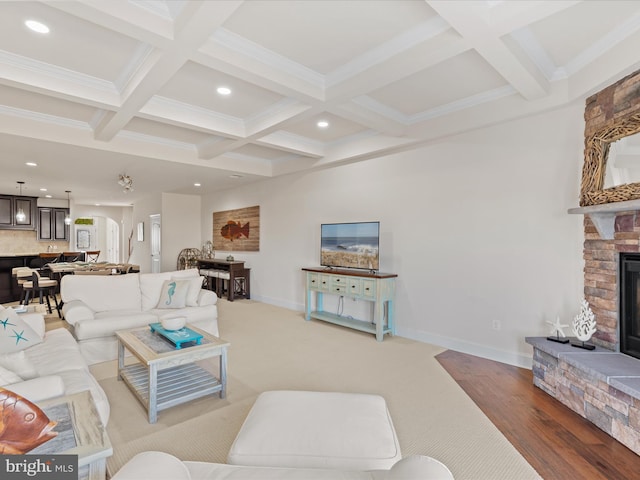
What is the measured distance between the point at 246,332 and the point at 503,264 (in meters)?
3.35

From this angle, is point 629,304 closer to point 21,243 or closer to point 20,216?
point 20,216

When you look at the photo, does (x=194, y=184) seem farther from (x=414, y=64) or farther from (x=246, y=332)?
(x=414, y=64)

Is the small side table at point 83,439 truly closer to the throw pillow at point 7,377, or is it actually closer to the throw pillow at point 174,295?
the throw pillow at point 7,377

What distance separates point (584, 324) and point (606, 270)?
1.60 ft

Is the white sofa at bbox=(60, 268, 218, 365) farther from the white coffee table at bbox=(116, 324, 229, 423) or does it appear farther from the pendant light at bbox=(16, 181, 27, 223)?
the pendant light at bbox=(16, 181, 27, 223)

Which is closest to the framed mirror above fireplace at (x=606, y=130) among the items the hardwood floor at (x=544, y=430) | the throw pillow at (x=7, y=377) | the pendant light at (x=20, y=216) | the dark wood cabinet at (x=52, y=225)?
the hardwood floor at (x=544, y=430)

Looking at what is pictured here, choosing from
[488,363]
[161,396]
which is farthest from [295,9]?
[488,363]

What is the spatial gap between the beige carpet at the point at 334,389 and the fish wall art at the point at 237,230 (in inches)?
113

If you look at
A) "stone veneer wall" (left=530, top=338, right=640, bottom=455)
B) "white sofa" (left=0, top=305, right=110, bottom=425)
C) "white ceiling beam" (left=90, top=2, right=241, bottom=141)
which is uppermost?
"white ceiling beam" (left=90, top=2, right=241, bottom=141)

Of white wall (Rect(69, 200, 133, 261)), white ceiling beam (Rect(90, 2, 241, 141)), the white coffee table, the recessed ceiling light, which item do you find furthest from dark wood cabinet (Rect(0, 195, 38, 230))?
the recessed ceiling light

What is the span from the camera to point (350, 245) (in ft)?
16.6

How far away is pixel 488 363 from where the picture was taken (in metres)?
3.58

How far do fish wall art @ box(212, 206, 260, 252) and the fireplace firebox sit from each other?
230 inches

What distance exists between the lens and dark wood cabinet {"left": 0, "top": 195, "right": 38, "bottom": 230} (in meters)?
8.50
